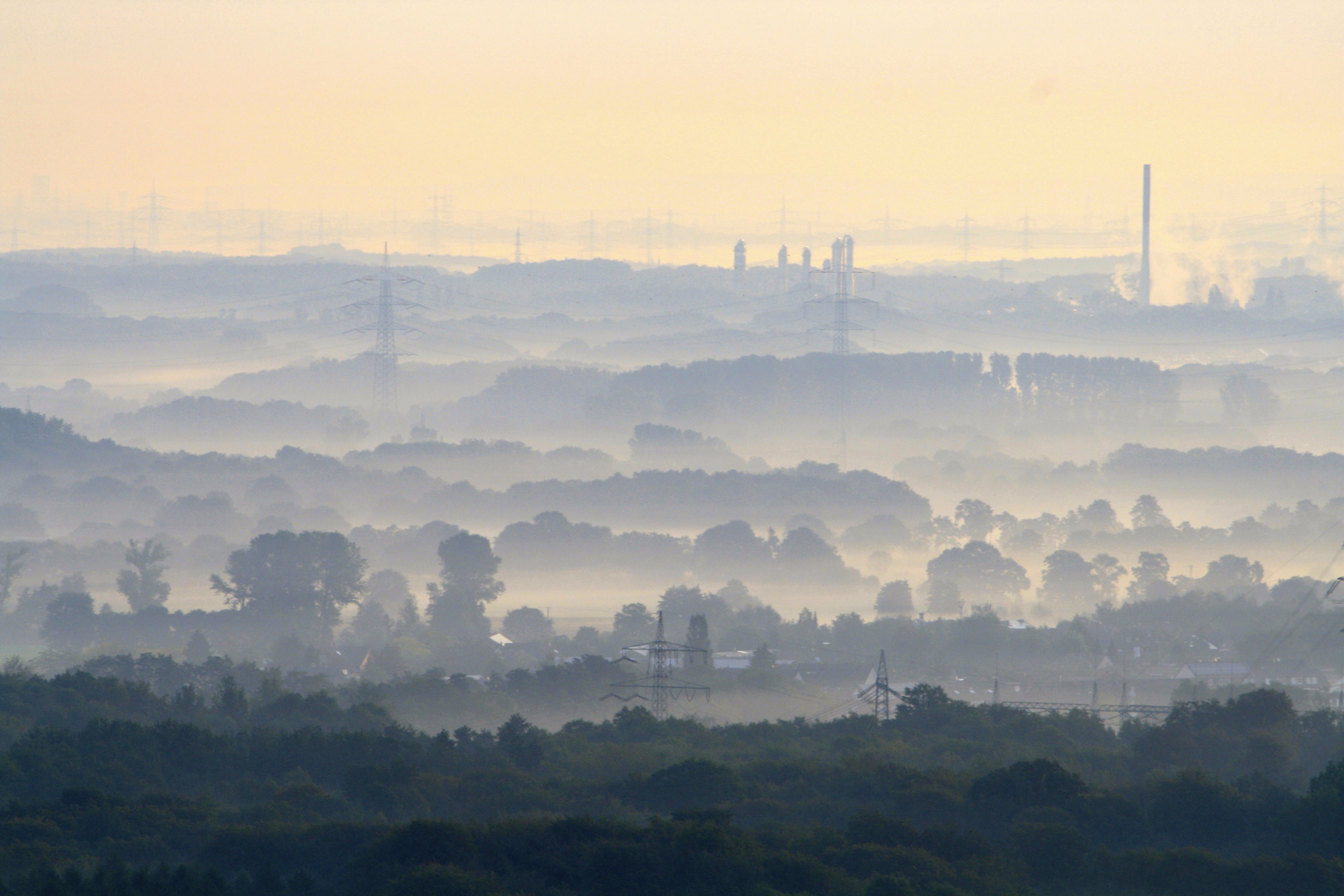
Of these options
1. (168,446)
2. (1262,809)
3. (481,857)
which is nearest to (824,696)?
(1262,809)

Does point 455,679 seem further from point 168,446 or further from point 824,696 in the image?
point 168,446

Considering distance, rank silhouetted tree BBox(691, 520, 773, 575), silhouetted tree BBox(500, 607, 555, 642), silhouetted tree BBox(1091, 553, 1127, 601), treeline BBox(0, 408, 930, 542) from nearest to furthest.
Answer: silhouetted tree BBox(500, 607, 555, 642) < silhouetted tree BBox(1091, 553, 1127, 601) < silhouetted tree BBox(691, 520, 773, 575) < treeline BBox(0, 408, 930, 542)

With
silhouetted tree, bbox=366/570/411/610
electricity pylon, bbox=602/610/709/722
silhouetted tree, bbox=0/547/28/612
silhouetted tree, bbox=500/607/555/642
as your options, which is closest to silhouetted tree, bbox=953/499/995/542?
silhouetted tree, bbox=500/607/555/642

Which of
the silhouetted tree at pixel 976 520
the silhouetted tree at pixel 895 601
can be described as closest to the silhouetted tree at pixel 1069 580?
the silhouetted tree at pixel 895 601

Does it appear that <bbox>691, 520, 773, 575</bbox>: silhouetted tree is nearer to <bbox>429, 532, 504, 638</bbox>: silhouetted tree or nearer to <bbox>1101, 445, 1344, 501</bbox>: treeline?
<bbox>429, 532, 504, 638</bbox>: silhouetted tree

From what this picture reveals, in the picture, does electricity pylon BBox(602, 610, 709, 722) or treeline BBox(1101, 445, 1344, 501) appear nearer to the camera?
electricity pylon BBox(602, 610, 709, 722)

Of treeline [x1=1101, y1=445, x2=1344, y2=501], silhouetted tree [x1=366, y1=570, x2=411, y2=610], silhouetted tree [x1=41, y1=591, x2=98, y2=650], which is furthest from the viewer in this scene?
treeline [x1=1101, y1=445, x2=1344, y2=501]

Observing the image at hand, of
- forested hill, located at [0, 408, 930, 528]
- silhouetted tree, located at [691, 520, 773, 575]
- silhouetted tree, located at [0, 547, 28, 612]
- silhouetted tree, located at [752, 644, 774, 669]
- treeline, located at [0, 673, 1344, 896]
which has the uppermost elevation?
forested hill, located at [0, 408, 930, 528]

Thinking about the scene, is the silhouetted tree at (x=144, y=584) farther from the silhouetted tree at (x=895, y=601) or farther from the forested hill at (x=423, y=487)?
the forested hill at (x=423, y=487)

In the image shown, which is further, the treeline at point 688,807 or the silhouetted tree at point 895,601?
the silhouetted tree at point 895,601

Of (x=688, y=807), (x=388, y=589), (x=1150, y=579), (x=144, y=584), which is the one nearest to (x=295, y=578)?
(x=388, y=589)

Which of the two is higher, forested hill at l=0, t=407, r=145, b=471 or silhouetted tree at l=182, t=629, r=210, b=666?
forested hill at l=0, t=407, r=145, b=471
